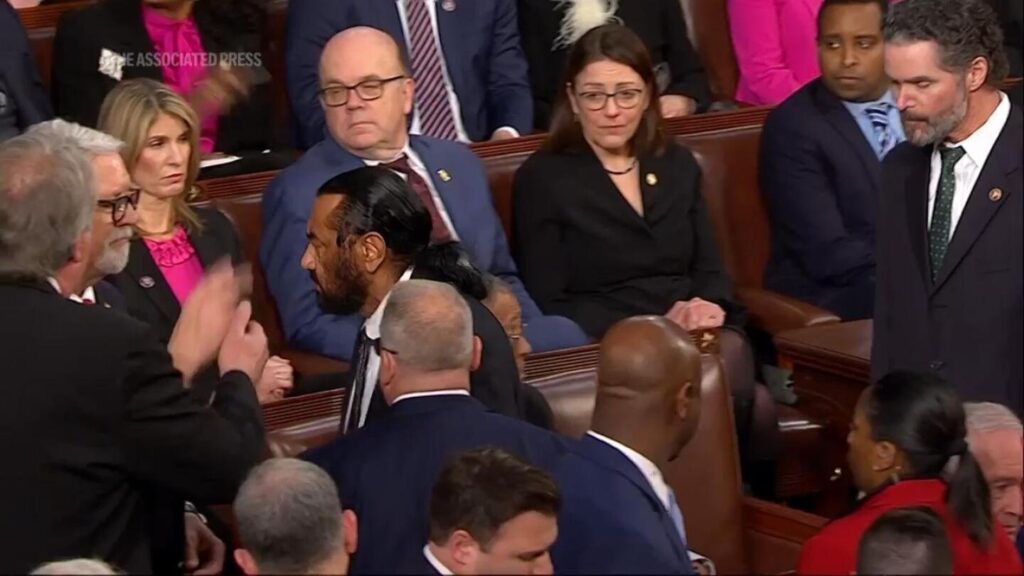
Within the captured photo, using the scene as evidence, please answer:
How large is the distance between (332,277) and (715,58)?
2.50m

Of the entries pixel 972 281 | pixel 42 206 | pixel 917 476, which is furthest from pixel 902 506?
pixel 42 206

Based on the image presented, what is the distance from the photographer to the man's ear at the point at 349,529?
2.95 meters

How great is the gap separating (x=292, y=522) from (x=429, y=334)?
1.47ft

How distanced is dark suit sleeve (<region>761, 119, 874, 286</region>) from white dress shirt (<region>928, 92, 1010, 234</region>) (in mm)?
1082

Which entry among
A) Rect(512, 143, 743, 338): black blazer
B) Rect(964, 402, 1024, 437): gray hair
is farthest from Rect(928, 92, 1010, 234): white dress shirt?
Rect(512, 143, 743, 338): black blazer

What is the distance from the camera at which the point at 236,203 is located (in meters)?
4.68

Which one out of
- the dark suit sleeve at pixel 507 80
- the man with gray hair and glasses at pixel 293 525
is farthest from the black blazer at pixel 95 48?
the man with gray hair and glasses at pixel 293 525

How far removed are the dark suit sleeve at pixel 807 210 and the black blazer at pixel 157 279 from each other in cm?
143

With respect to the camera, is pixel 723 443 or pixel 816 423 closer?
pixel 723 443

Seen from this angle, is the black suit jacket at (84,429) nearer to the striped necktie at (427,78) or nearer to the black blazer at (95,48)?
the black blazer at (95,48)

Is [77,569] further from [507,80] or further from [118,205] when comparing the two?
[507,80]

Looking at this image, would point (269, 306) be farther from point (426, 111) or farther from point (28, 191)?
point (28, 191)

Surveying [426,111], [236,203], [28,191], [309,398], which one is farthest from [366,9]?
[28,191]

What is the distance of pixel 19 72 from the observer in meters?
4.87
